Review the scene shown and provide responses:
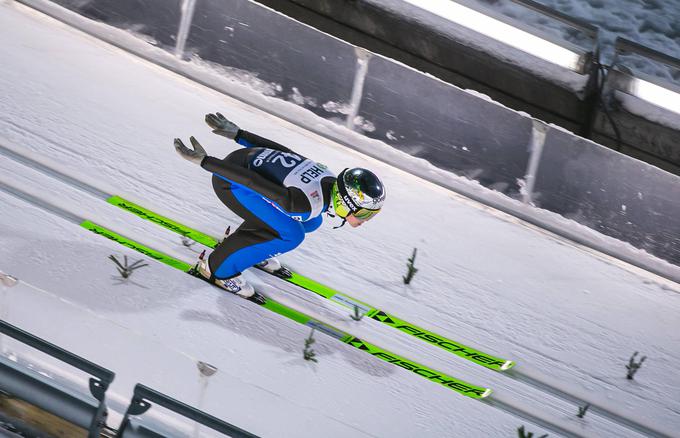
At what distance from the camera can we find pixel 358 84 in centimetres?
660

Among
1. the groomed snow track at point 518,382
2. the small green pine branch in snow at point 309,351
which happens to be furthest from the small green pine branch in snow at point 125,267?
the small green pine branch in snow at point 309,351

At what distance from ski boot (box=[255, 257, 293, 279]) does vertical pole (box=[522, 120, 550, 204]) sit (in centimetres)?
199

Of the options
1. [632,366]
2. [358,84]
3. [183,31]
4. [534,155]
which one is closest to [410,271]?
[632,366]

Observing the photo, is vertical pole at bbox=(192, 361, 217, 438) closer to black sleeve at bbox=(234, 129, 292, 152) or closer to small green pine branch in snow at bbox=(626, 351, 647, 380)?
black sleeve at bbox=(234, 129, 292, 152)

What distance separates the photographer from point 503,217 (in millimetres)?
6434

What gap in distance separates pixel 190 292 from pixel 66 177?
3.98 feet

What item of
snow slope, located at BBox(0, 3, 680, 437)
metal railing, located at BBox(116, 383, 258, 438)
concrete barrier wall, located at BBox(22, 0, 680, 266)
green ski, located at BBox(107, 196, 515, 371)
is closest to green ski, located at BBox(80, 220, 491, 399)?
snow slope, located at BBox(0, 3, 680, 437)

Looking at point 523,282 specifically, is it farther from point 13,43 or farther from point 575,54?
point 13,43

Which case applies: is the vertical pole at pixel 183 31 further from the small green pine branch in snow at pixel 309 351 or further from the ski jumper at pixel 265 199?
the small green pine branch in snow at pixel 309 351

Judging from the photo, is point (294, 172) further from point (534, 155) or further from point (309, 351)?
point (534, 155)

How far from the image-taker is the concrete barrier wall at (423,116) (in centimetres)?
643

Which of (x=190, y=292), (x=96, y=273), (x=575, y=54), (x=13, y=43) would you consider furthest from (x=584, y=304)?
(x=13, y=43)

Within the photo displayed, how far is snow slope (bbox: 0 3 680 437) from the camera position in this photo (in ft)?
15.5

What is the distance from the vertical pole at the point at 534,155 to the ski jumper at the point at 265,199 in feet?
6.44
